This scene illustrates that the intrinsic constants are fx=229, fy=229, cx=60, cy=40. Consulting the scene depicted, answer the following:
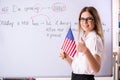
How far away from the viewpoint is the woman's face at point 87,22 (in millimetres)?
1754

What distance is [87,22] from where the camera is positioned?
179 centimetres

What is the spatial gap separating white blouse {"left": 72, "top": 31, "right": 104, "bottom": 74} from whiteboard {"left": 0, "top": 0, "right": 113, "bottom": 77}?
55 cm

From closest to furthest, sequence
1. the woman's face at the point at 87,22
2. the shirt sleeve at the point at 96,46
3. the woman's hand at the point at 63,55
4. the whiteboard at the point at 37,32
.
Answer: the shirt sleeve at the point at 96,46 < the woman's face at the point at 87,22 < the woman's hand at the point at 63,55 < the whiteboard at the point at 37,32

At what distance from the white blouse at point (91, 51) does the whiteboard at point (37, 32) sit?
55cm

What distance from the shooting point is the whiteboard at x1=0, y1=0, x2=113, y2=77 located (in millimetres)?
2303

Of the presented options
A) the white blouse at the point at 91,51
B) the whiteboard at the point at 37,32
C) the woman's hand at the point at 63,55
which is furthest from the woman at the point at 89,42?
the whiteboard at the point at 37,32

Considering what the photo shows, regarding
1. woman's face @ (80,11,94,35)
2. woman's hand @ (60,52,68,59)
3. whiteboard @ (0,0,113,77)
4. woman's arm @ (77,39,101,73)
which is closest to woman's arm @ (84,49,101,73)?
woman's arm @ (77,39,101,73)

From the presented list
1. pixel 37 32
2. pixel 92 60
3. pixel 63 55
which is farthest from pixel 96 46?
pixel 37 32

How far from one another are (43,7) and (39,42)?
356 mm

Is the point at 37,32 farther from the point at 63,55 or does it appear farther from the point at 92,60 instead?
the point at 92,60

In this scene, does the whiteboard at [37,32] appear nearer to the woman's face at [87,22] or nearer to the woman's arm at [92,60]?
the woman's face at [87,22]

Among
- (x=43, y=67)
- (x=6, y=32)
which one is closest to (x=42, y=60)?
(x=43, y=67)

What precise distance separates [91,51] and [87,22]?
265mm

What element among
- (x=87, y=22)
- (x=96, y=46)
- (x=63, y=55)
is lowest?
(x=63, y=55)
